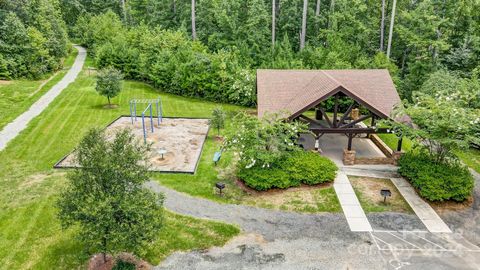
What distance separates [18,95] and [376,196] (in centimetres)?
2898

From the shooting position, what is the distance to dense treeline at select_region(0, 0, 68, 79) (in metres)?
37.3

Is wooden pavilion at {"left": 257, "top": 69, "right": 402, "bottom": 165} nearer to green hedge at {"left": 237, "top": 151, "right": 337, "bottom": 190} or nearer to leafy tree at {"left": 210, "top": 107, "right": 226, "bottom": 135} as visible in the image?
green hedge at {"left": 237, "top": 151, "right": 337, "bottom": 190}

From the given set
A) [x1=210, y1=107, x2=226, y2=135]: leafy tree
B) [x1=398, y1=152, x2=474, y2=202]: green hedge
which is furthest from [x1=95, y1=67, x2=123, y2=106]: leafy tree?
[x1=398, y1=152, x2=474, y2=202]: green hedge

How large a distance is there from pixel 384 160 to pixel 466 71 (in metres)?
16.0

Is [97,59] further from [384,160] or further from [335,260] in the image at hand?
[335,260]

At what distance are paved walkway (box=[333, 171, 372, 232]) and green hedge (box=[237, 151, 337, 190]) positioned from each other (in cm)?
66

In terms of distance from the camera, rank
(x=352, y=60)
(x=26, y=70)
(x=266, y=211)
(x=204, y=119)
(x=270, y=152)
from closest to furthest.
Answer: (x=266, y=211)
(x=270, y=152)
(x=204, y=119)
(x=352, y=60)
(x=26, y=70)

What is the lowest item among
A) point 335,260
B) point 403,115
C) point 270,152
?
point 335,260

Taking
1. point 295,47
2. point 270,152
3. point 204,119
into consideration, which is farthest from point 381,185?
point 295,47

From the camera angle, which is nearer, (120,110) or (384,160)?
(384,160)

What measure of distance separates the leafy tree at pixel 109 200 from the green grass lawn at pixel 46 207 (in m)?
2.07

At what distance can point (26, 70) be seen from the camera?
3822 centimetres

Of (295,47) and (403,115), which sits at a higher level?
(295,47)

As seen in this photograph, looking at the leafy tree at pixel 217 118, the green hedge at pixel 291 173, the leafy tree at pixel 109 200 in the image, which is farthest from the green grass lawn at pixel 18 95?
the green hedge at pixel 291 173
